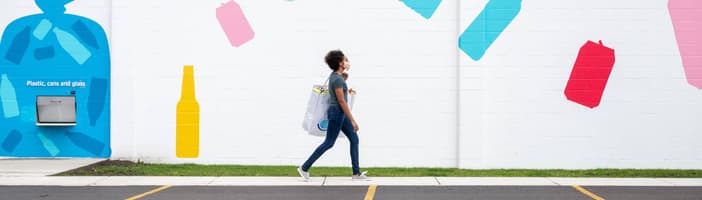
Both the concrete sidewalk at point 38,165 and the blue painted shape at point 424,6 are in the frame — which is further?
the blue painted shape at point 424,6

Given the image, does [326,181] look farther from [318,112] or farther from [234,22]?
[234,22]

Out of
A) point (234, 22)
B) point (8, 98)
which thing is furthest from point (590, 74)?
point (8, 98)

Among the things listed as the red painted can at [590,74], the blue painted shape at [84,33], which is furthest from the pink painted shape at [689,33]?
the blue painted shape at [84,33]

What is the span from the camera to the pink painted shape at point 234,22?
11.2 meters

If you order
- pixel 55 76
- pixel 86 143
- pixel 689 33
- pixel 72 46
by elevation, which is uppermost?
pixel 689 33

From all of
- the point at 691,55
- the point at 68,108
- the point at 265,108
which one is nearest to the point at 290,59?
the point at 265,108

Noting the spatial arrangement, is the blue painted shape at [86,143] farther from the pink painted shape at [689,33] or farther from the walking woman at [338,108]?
the pink painted shape at [689,33]

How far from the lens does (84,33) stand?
1139cm

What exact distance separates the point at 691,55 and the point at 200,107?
725 centimetres

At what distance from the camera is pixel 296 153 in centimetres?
1127

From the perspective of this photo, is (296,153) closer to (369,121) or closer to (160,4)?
(369,121)

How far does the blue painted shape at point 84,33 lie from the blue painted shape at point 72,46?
10cm

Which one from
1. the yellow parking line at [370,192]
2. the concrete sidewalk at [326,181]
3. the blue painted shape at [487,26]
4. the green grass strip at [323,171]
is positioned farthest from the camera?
the blue painted shape at [487,26]

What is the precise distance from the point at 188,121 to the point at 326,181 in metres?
3.40
